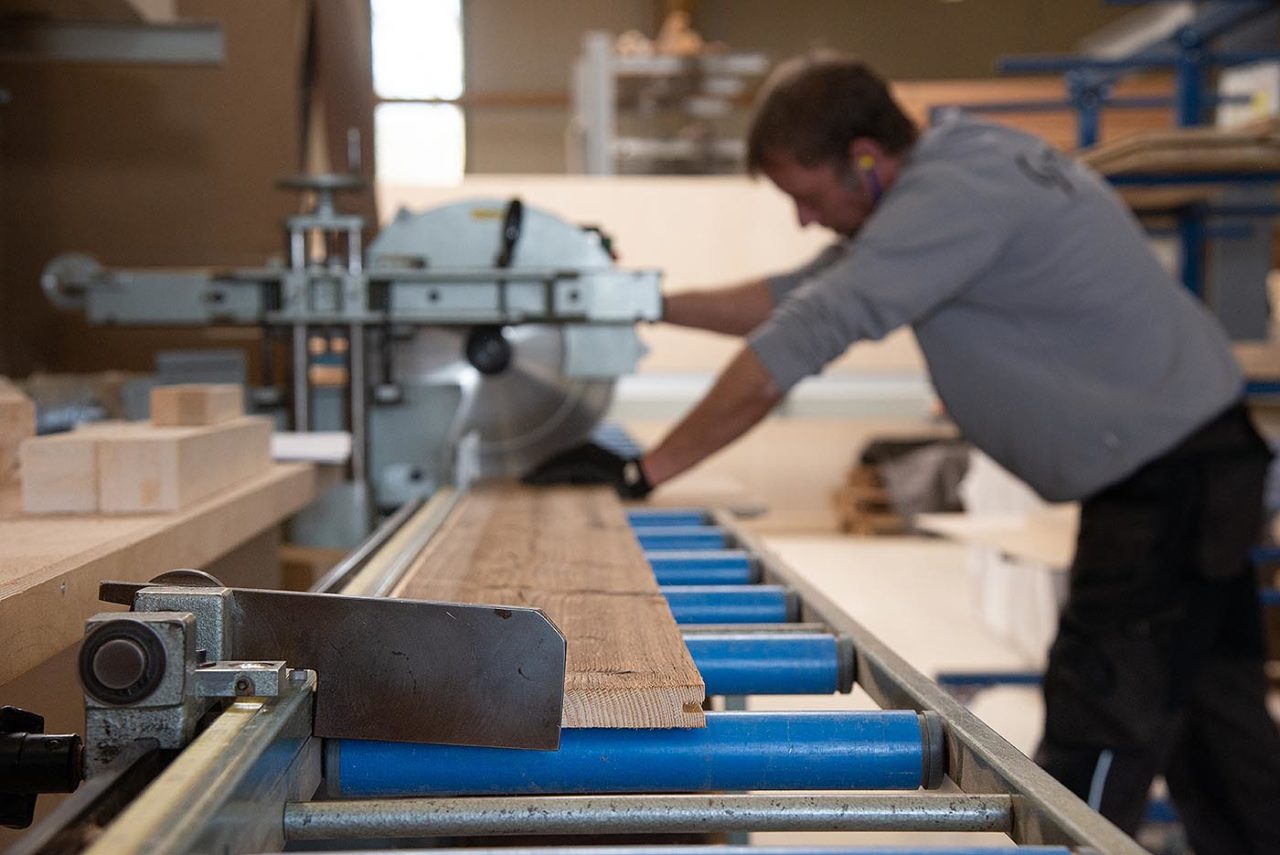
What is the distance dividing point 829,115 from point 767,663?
1240 millimetres

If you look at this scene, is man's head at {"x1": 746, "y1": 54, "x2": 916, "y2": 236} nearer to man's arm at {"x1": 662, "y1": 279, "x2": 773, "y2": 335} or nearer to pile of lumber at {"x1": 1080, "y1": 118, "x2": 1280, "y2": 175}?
man's arm at {"x1": 662, "y1": 279, "x2": 773, "y2": 335}

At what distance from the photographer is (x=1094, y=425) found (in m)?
1.70

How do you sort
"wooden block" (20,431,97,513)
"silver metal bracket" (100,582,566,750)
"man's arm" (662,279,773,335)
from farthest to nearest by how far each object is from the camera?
"man's arm" (662,279,773,335) → "wooden block" (20,431,97,513) → "silver metal bracket" (100,582,566,750)

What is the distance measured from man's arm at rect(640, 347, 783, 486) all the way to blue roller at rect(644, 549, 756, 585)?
0.39 metres

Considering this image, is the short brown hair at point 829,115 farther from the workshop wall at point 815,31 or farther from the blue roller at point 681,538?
the workshop wall at point 815,31

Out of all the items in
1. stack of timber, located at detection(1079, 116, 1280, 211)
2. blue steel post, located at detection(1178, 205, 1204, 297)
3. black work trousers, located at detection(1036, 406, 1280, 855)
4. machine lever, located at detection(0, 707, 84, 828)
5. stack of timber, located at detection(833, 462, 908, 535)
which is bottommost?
stack of timber, located at detection(833, 462, 908, 535)

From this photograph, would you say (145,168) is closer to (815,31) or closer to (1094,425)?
(1094,425)

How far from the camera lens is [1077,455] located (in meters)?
1.71

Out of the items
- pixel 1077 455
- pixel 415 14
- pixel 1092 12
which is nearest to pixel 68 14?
pixel 1077 455

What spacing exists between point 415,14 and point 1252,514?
8683 mm

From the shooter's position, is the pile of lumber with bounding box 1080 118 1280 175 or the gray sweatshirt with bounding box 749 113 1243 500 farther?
the pile of lumber with bounding box 1080 118 1280 175

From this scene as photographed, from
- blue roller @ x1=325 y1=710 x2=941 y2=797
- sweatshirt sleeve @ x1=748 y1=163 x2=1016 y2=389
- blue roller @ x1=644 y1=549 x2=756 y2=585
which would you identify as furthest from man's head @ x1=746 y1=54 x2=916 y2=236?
blue roller @ x1=325 y1=710 x2=941 y2=797

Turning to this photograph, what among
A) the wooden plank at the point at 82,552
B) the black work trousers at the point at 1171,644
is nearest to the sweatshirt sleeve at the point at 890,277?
the black work trousers at the point at 1171,644

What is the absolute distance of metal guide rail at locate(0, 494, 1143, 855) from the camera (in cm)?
50
